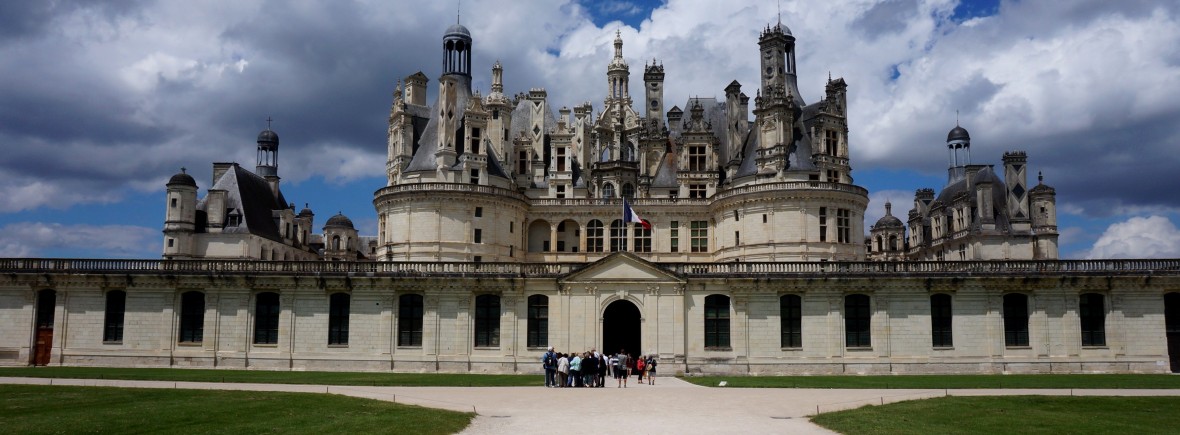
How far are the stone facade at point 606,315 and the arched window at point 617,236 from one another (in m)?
20.5

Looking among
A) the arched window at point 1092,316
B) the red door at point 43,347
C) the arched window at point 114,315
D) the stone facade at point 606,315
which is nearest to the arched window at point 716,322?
the stone facade at point 606,315

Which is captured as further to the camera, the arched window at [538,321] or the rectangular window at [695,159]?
the rectangular window at [695,159]

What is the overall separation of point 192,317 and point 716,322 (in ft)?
88.5

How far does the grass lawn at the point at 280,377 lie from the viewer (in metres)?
33.4

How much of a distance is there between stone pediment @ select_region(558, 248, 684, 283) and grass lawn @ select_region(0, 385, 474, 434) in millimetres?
20458

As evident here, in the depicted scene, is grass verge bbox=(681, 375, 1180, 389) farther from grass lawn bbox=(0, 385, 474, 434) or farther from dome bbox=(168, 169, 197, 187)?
dome bbox=(168, 169, 197, 187)

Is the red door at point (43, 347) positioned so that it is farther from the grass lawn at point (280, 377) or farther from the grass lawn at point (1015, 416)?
the grass lawn at point (1015, 416)

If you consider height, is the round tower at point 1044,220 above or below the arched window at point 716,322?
above

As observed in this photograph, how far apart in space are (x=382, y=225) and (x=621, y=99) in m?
28.0

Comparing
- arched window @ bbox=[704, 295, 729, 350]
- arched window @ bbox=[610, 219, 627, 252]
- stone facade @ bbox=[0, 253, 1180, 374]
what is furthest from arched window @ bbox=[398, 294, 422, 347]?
arched window @ bbox=[610, 219, 627, 252]

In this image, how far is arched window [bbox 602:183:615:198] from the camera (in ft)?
222

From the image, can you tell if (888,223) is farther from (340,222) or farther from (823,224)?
(340,222)

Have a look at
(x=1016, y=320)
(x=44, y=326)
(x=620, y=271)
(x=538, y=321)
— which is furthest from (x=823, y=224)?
(x=44, y=326)

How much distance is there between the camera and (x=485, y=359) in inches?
1740
